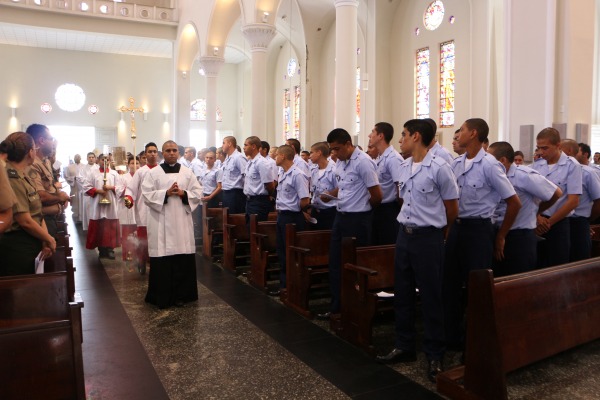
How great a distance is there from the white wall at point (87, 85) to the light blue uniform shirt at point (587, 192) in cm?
2226

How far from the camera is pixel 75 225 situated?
45.8 ft

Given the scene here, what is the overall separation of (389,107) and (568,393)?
531 inches

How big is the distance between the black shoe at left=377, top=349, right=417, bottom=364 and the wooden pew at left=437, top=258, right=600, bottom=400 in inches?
22.8

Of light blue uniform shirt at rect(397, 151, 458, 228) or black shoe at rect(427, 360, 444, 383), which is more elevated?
light blue uniform shirt at rect(397, 151, 458, 228)

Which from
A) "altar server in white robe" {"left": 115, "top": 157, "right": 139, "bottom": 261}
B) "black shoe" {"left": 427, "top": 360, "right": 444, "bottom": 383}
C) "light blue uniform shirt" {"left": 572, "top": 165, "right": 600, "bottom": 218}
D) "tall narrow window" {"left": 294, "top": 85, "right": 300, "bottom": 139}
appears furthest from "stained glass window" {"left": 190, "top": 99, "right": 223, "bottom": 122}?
"black shoe" {"left": 427, "top": 360, "right": 444, "bottom": 383}

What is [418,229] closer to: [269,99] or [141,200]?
[141,200]

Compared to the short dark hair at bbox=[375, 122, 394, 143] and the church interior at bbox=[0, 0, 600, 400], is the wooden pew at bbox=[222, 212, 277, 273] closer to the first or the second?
the church interior at bbox=[0, 0, 600, 400]

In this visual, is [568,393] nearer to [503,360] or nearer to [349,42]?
[503,360]

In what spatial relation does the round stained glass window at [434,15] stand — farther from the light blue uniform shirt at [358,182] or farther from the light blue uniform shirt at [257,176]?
the light blue uniform shirt at [358,182]

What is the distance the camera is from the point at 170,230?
223 inches

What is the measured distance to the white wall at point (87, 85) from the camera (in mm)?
22109

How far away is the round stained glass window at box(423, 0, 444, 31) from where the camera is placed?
1430 cm

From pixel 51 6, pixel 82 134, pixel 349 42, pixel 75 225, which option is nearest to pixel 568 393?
pixel 349 42

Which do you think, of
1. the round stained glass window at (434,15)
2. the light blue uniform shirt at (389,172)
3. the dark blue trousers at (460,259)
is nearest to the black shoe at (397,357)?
the dark blue trousers at (460,259)
